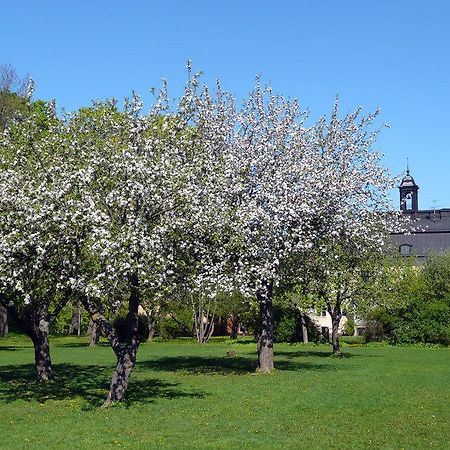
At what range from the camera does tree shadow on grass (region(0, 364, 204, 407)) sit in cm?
2023

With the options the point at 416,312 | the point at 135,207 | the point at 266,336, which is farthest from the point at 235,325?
the point at 135,207

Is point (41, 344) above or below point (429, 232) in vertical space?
below

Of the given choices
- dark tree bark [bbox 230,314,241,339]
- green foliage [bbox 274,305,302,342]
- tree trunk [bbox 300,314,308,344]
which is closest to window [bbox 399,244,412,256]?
dark tree bark [bbox 230,314,241,339]

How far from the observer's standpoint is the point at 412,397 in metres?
19.9

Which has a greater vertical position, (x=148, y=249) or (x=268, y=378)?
(x=148, y=249)

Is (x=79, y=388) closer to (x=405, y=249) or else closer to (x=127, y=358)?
(x=127, y=358)

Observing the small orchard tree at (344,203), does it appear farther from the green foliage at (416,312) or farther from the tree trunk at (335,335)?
the green foliage at (416,312)

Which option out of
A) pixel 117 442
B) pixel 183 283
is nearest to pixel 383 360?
pixel 183 283

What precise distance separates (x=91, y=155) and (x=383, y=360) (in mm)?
22305

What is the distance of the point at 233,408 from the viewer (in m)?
18.0

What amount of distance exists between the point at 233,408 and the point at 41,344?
8.63 m

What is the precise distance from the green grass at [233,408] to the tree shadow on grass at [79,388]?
33 mm

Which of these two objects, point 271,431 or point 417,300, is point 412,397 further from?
point 417,300

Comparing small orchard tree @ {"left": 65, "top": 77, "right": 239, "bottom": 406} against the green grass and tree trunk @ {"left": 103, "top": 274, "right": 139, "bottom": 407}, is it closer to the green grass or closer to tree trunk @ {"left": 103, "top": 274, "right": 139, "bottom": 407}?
tree trunk @ {"left": 103, "top": 274, "right": 139, "bottom": 407}
